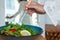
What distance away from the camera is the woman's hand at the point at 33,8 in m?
1.29

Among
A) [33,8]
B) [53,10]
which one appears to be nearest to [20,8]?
[33,8]

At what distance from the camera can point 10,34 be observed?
85 centimetres

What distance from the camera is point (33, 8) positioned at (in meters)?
1.30

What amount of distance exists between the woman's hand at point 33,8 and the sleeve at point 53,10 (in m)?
0.05

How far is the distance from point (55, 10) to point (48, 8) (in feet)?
0.26

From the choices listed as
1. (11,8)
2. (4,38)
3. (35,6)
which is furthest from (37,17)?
(4,38)

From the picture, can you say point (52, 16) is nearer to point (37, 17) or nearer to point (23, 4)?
point (37, 17)

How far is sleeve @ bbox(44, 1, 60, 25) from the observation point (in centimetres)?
132

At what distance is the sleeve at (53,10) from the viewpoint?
1.32 meters

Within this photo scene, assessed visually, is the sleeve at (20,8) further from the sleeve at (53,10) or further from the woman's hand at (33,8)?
the sleeve at (53,10)

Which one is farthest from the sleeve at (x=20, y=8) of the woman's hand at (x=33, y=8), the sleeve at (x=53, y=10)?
the sleeve at (x=53, y=10)

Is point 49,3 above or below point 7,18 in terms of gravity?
above

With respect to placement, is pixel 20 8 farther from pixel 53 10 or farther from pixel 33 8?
pixel 53 10

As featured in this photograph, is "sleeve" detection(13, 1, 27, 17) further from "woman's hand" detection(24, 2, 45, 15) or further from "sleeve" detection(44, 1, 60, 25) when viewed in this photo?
"sleeve" detection(44, 1, 60, 25)
